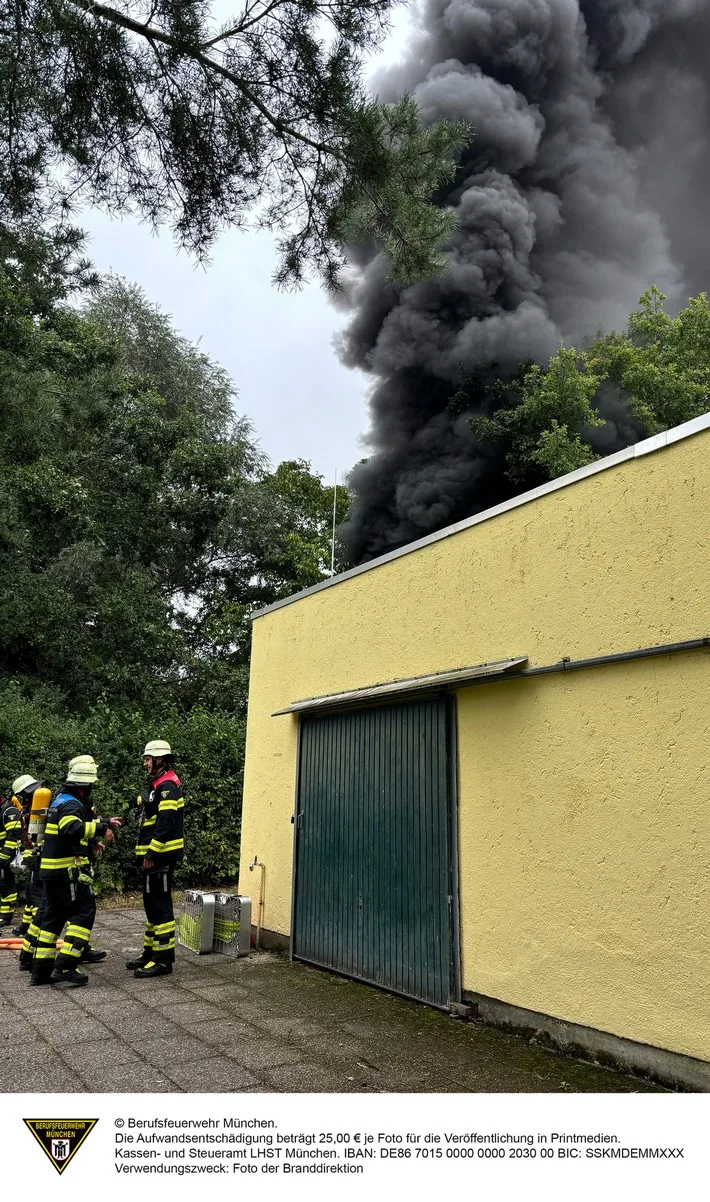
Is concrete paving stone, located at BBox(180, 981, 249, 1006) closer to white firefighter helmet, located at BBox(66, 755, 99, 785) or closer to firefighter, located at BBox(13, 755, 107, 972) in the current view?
firefighter, located at BBox(13, 755, 107, 972)

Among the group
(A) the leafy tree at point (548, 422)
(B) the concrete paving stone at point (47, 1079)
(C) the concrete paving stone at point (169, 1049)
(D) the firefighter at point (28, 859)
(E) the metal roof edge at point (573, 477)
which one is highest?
(A) the leafy tree at point (548, 422)

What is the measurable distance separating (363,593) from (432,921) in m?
2.73

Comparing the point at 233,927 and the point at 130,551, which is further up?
the point at 130,551

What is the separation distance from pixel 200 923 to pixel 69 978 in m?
1.44

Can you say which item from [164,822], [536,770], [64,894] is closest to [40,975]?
[64,894]

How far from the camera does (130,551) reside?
18.7 meters

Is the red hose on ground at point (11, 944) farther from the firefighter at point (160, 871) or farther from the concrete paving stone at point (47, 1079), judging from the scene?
the concrete paving stone at point (47, 1079)

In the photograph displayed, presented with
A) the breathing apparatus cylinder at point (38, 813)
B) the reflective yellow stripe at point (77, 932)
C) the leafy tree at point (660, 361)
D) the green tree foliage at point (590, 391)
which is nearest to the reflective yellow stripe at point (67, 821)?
the reflective yellow stripe at point (77, 932)

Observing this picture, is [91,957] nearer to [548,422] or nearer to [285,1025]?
[285,1025]

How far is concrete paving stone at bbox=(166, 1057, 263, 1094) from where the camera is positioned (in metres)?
3.79

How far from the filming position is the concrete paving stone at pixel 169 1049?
13.9 feet

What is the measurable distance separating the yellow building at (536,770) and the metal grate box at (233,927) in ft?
1.42

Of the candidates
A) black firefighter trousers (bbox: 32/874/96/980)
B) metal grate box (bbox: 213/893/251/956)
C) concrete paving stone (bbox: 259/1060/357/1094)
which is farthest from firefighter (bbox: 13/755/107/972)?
concrete paving stone (bbox: 259/1060/357/1094)

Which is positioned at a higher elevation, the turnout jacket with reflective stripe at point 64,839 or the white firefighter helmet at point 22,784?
the white firefighter helmet at point 22,784
